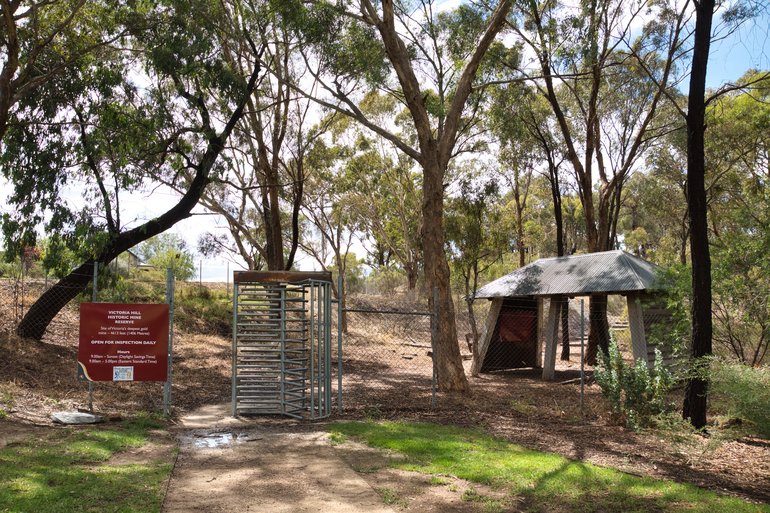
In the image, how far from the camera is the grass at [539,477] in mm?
6090

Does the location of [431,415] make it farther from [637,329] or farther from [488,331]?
[488,331]

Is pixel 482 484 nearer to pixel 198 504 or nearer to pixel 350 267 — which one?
pixel 198 504

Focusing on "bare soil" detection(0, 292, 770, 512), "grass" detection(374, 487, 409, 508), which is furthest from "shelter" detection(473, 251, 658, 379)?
"grass" detection(374, 487, 409, 508)

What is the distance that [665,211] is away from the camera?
35219mm

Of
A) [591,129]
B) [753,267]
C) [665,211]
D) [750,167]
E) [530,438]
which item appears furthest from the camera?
[665,211]

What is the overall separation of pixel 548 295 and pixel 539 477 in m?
11.1

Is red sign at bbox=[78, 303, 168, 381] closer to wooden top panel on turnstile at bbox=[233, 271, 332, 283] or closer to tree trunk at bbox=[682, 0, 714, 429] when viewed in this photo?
wooden top panel on turnstile at bbox=[233, 271, 332, 283]

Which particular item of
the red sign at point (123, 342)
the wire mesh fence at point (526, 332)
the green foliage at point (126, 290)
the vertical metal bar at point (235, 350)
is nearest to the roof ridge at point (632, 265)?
the wire mesh fence at point (526, 332)

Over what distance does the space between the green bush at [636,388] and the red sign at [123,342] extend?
6904 millimetres

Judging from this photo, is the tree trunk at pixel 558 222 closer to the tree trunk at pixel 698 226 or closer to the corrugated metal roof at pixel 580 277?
the corrugated metal roof at pixel 580 277

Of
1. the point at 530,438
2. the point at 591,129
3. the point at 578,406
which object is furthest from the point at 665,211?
the point at 530,438

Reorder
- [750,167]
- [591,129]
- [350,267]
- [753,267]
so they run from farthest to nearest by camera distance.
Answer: [350,267]
[750,167]
[591,129]
[753,267]

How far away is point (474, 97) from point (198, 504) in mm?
18092

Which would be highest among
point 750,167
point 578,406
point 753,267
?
point 750,167
